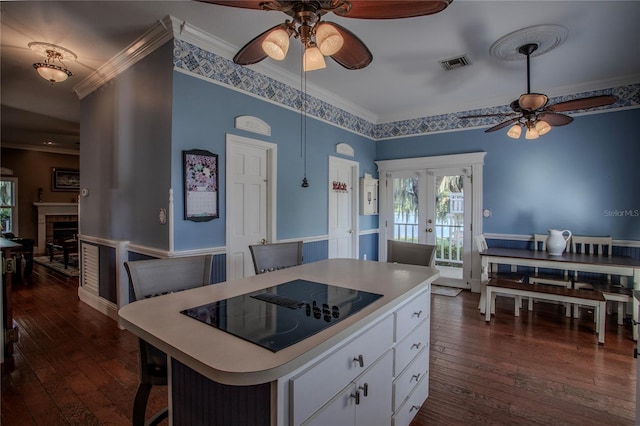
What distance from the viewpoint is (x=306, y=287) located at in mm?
1644

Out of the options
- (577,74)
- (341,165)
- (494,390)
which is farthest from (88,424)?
(577,74)

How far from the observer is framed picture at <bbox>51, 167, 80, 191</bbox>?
8.32 meters

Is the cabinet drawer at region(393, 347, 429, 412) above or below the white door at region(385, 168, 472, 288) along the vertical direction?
below

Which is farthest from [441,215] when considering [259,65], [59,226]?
[59,226]

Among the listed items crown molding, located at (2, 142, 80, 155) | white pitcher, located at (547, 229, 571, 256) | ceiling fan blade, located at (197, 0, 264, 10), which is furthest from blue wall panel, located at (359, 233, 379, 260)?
crown molding, located at (2, 142, 80, 155)

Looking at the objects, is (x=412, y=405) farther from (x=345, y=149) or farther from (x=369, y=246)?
(x=369, y=246)

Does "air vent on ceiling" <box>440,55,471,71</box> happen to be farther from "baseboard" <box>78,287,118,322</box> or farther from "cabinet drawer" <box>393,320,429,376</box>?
"baseboard" <box>78,287,118,322</box>

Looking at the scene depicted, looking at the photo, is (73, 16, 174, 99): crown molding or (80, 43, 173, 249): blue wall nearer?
(73, 16, 174, 99): crown molding

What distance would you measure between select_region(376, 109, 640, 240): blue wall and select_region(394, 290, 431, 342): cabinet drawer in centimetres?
349

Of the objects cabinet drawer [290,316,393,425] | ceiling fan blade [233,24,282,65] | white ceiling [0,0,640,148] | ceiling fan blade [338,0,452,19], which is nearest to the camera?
cabinet drawer [290,316,393,425]

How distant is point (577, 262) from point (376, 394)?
10.5ft

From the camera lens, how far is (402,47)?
316 cm

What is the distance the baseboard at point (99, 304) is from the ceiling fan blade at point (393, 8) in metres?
3.71

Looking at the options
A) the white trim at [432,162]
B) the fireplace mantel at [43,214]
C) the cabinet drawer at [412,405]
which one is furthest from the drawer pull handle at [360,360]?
the fireplace mantel at [43,214]
